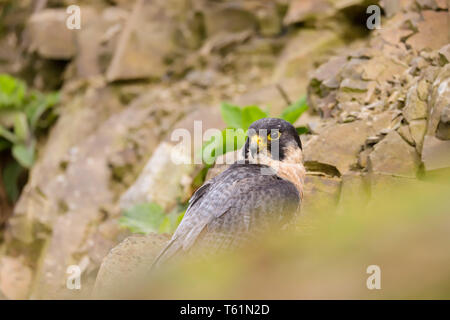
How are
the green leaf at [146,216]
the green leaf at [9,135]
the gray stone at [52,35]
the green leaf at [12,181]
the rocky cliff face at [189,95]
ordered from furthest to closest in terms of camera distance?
the green leaf at [12,181], the gray stone at [52,35], the green leaf at [9,135], the green leaf at [146,216], the rocky cliff face at [189,95]

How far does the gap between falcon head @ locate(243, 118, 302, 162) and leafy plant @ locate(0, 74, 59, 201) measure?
7593 millimetres

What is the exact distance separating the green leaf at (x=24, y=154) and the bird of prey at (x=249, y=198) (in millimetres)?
7445

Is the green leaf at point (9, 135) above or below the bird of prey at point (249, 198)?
above

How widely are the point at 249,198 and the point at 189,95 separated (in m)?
5.06

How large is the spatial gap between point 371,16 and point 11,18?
8.98 metres

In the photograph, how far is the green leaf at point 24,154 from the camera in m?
9.73

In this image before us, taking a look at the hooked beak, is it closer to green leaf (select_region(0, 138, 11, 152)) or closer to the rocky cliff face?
the rocky cliff face

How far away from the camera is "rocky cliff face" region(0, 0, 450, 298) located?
384cm

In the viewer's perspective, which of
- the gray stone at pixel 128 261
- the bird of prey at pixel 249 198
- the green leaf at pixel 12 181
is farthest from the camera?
the green leaf at pixel 12 181

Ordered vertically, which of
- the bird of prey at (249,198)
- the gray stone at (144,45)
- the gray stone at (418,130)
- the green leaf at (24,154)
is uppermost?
the gray stone at (144,45)

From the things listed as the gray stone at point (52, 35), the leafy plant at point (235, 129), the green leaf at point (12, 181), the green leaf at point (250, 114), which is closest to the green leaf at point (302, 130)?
the leafy plant at point (235, 129)

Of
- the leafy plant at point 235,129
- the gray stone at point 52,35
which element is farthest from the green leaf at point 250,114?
the gray stone at point 52,35

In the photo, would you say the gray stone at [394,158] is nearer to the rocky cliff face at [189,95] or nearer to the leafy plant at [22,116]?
the rocky cliff face at [189,95]

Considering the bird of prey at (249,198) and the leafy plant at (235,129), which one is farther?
the leafy plant at (235,129)
